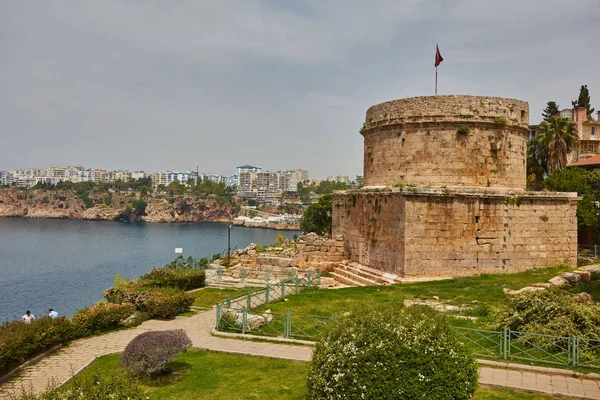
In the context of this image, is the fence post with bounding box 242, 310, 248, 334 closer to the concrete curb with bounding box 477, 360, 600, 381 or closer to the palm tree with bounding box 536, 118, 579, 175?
the concrete curb with bounding box 477, 360, 600, 381

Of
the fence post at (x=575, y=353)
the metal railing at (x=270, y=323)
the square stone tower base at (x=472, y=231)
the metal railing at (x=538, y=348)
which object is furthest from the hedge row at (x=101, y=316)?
the fence post at (x=575, y=353)

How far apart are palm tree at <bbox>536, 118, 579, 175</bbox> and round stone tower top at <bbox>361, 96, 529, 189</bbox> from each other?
16.9 metres

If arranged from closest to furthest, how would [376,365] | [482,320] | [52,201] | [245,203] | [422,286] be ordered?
[376,365] → [482,320] → [422,286] → [52,201] → [245,203]

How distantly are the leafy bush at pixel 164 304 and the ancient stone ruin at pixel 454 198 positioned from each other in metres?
8.53

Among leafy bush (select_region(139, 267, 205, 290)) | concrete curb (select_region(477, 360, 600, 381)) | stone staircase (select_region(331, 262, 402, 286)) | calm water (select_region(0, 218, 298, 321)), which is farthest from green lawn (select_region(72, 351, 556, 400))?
calm water (select_region(0, 218, 298, 321))

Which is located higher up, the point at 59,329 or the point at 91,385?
the point at 91,385

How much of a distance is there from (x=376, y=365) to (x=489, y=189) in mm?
15324

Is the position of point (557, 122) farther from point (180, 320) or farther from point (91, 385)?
point (91, 385)

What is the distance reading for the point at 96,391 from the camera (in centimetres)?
561

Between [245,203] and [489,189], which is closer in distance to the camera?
[489,189]

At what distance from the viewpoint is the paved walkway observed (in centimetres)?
900

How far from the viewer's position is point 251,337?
12.8 meters

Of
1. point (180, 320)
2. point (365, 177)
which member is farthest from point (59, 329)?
point (365, 177)

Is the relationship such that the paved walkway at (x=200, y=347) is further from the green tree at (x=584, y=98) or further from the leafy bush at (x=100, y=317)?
the green tree at (x=584, y=98)
